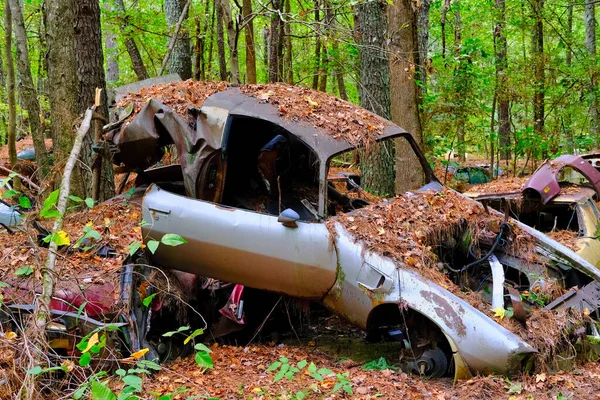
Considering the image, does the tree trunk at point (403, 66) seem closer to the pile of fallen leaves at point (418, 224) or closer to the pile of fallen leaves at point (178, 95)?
the pile of fallen leaves at point (418, 224)

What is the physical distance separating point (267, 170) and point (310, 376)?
2387 mm

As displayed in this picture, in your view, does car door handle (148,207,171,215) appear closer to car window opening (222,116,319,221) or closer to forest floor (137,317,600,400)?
car window opening (222,116,319,221)

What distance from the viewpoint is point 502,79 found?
11.9 m

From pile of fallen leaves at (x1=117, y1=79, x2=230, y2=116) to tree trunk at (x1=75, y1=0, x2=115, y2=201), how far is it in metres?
1.23

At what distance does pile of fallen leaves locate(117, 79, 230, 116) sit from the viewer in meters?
6.35

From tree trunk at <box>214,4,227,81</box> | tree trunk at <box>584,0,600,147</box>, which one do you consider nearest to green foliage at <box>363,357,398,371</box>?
tree trunk at <box>214,4,227,81</box>

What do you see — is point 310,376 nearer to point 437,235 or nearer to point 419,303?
point 419,303

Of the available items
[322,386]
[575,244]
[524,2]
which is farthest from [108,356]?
[524,2]

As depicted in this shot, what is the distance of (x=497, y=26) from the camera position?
1351 cm

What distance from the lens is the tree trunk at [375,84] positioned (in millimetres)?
9820

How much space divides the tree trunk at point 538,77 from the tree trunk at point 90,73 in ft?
29.7

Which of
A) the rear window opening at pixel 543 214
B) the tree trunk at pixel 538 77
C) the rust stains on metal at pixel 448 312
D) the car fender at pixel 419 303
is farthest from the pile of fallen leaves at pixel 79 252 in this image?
the tree trunk at pixel 538 77

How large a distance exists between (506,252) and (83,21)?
6478 millimetres

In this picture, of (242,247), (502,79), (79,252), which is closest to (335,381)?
(242,247)
